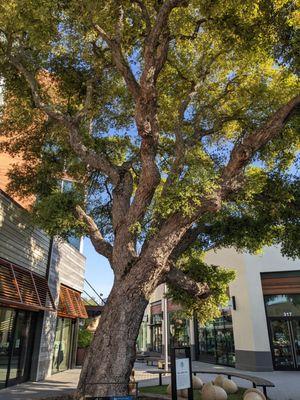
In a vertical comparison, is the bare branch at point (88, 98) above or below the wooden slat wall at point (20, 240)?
above

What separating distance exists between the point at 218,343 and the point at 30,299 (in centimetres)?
1243

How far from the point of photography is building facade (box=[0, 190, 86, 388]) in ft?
34.2

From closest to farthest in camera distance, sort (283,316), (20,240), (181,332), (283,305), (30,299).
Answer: (30,299)
(20,240)
(283,316)
(283,305)
(181,332)

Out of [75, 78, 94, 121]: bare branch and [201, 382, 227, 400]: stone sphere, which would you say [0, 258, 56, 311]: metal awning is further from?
[201, 382, 227, 400]: stone sphere

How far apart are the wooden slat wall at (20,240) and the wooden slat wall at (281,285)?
10213mm

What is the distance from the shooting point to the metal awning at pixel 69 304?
1527 cm

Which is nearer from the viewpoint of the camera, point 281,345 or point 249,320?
point 281,345

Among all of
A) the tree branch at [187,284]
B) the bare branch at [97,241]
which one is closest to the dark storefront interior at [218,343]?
the tree branch at [187,284]

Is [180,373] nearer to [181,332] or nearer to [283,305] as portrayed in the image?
[283,305]

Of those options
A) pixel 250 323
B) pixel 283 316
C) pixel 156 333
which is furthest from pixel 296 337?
pixel 156 333

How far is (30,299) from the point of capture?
1120cm

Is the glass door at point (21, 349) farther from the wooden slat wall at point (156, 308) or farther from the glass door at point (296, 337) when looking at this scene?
the wooden slat wall at point (156, 308)

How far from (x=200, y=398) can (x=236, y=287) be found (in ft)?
31.1

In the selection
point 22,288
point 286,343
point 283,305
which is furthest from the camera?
point 283,305
